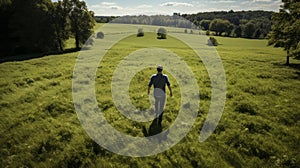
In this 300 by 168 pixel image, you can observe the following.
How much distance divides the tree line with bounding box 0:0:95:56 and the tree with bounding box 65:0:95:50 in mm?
1781

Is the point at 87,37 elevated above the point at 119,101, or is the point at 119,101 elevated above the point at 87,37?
the point at 87,37

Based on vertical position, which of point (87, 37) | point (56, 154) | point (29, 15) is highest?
point (29, 15)

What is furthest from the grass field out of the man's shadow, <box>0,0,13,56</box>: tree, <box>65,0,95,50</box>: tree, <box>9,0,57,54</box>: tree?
<box>65,0,95,50</box>: tree

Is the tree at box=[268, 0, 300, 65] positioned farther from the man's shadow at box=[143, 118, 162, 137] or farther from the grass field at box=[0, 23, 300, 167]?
the man's shadow at box=[143, 118, 162, 137]

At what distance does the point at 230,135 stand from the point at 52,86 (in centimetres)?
1295

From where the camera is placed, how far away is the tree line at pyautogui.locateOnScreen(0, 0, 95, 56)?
3450cm

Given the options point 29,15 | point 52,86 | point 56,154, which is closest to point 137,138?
point 56,154

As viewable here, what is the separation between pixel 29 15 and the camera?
35.2 meters

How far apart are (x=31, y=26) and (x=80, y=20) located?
12.1 metres

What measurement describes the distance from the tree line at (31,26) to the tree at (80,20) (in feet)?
5.84

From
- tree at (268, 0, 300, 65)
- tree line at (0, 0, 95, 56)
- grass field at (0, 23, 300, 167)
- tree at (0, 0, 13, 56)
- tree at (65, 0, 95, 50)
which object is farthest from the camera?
tree at (65, 0, 95, 50)

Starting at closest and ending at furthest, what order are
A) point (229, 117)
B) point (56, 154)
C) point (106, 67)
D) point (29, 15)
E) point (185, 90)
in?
point (56, 154), point (229, 117), point (185, 90), point (106, 67), point (29, 15)

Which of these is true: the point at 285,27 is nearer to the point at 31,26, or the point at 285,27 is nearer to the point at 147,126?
the point at 147,126

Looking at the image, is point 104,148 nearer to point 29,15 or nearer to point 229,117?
point 229,117
